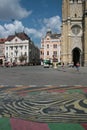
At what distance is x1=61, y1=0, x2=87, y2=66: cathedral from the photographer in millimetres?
77312

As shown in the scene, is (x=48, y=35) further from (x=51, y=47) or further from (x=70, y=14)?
(x=70, y=14)

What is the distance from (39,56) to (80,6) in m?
78.6

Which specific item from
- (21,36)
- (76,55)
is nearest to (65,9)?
(76,55)

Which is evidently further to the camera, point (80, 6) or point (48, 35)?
point (48, 35)

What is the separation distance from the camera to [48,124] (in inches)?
203

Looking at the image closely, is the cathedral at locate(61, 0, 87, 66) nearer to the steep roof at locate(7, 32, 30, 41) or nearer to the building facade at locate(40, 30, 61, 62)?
Result: the building facade at locate(40, 30, 61, 62)

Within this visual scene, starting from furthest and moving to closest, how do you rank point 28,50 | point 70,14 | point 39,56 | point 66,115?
point 39,56 → point 28,50 → point 70,14 → point 66,115

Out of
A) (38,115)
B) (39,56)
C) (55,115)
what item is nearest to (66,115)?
(55,115)

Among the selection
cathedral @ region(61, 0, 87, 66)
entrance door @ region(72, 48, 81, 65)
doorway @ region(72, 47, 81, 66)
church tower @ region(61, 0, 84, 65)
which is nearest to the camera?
cathedral @ region(61, 0, 87, 66)

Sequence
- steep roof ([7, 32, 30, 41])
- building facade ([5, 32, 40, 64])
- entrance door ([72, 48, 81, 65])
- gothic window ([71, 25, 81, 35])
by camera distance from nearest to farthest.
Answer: gothic window ([71, 25, 81, 35]), entrance door ([72, 48, 81, 65]), building facade ([5, 32, 40, 64]), steep roof ([7, 32, 30, 41])

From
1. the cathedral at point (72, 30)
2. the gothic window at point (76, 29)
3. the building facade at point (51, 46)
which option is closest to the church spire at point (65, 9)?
the cathedral at point (72, 30)

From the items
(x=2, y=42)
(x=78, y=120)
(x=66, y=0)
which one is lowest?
(x=78, y=120)

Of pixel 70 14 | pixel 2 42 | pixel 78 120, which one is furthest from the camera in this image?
pixel 2 42

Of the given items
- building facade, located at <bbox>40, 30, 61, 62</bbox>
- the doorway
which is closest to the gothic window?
the doorway
